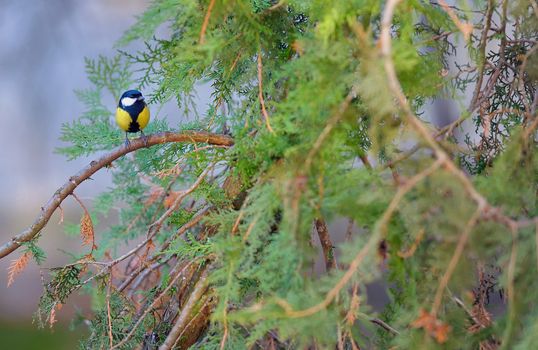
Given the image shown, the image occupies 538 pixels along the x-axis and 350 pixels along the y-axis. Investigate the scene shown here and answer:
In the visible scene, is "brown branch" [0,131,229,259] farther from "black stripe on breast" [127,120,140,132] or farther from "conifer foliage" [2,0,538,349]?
"black stripe on breast" [127,120,140,132]

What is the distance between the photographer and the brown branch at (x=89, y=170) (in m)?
1.12

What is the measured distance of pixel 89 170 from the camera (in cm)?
115

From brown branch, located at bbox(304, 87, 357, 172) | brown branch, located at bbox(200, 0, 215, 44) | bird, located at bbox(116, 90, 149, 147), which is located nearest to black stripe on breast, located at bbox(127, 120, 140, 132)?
bird, located at bbox(116, 90, 149, 147)

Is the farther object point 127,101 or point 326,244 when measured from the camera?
point 127,101

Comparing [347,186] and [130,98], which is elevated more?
[130,98]

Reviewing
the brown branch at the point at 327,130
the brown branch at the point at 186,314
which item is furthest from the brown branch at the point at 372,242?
the brown branch at the point at 186,314

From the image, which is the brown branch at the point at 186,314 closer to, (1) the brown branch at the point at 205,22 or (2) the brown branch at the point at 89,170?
(2) the brown branch at the point at 89,170

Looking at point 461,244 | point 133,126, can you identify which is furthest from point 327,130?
point 133,126

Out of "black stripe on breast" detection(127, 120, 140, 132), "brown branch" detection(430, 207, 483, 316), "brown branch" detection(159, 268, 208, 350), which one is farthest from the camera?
"black stripe on breast" detection(127, 120, 140, 132)

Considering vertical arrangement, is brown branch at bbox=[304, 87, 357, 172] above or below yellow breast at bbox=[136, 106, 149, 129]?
below

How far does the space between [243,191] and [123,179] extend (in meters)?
0.83

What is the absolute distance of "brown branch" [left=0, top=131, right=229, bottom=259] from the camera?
3.68 feet

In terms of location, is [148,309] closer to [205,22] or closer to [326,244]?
[326,244]

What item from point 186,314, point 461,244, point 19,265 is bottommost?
point 461,244
